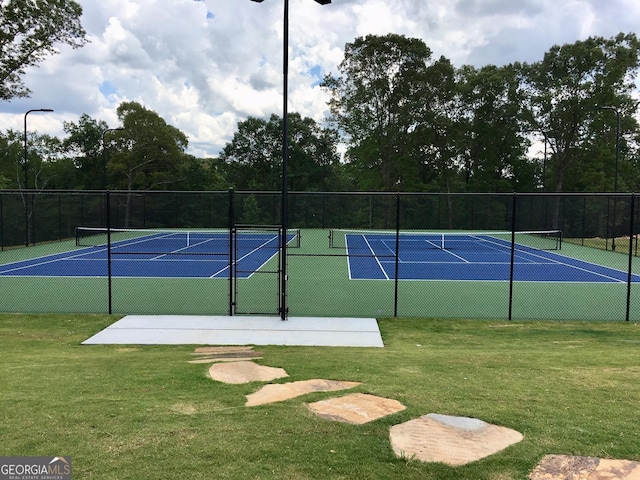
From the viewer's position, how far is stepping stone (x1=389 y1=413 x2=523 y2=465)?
11.0 ft

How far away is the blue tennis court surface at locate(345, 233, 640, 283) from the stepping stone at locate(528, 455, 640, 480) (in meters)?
8.79

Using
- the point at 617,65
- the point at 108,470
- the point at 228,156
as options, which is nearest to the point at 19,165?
the point at 228,156

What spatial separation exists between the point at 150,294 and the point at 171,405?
9.81m

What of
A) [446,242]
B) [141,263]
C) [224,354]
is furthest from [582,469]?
[446,242]

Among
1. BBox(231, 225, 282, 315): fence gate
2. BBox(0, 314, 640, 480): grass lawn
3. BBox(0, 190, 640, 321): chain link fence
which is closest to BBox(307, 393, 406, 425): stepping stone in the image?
BBox(0, 314, 640, 480): grass lawn

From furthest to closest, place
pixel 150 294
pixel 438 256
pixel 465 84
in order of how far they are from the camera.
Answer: pixel 465 84 → pixel 438 256 → pixel 150 294

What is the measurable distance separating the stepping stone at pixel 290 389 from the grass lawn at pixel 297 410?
0.50 ft

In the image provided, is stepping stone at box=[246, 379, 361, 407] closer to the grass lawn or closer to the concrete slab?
the grass lawn

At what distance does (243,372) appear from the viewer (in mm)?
5871

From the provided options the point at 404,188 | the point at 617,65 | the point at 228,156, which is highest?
the point at 617,65

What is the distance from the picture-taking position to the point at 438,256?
79.4 feet

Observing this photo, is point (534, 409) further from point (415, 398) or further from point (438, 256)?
point (438, 256)

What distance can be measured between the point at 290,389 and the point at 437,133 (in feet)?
151

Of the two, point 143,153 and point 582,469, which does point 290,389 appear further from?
point 143,153
